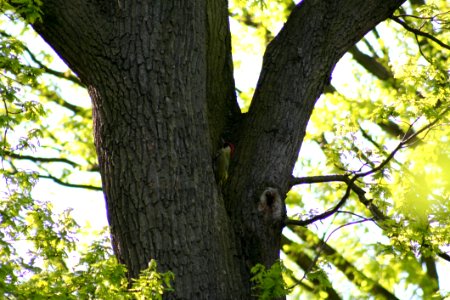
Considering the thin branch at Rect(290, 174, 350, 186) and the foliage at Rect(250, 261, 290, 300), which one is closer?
the foliage at Rect(250, 261, 290, 300)

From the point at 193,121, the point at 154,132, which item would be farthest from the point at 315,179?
the point at 154,132

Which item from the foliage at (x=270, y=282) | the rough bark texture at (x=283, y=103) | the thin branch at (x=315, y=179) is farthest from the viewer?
the thin branch at (x=315, y=179)

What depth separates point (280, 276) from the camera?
14.3 feet

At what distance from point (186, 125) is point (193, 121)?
0.24ft

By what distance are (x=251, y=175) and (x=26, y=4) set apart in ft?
6.10

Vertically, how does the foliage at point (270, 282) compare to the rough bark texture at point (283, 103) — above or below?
below

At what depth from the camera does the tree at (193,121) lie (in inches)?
174

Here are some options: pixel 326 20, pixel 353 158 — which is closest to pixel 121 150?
pixel 326 20

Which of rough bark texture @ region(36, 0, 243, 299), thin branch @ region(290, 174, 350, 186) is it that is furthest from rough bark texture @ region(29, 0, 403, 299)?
thin branch @ region(290, 174, 350, 186)

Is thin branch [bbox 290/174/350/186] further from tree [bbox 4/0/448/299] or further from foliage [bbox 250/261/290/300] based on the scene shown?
foliage [bbox 250/261/290/300]

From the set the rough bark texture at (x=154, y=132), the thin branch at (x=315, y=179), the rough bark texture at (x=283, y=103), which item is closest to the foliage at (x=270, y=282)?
the rough bark texture at (x=154, y=132)

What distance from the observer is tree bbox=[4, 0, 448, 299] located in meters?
4.41

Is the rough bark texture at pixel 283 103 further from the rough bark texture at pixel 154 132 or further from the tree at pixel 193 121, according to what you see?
the rough bark texture at pixel 154 132

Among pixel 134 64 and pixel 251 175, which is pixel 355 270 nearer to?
pixel 251 175
